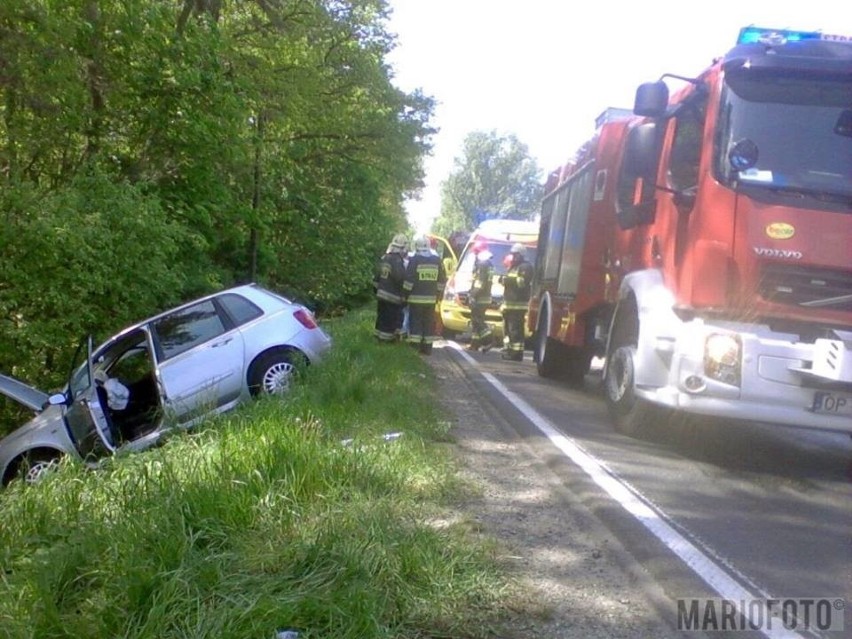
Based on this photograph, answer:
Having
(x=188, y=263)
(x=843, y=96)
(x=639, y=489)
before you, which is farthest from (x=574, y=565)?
(x=188, y=263)

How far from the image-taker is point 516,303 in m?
15.5

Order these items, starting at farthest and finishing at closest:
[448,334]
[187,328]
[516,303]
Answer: [448,334] → [516,303] → [187,328]

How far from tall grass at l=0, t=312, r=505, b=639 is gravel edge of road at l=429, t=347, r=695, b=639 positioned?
7.1 inches

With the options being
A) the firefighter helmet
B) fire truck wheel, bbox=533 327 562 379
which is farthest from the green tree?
fire truck wheel, bbox=533 327 562 379

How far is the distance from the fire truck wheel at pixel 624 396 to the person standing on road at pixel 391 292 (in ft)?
17.9

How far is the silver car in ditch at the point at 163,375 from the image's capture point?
9.20 meters

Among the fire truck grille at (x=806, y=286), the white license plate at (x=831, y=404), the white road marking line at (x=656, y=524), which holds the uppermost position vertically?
the fire truck grille at (x=806, y=286)

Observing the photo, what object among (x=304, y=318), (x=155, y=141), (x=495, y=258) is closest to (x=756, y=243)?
(x=304, y=318)

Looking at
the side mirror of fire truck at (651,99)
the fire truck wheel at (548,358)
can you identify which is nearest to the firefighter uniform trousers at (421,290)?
the fire truck wheel at (548,358)

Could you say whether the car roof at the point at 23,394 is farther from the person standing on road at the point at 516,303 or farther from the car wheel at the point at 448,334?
the car wheel at the point at 448,334

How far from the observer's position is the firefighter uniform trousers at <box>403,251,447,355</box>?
1366cm

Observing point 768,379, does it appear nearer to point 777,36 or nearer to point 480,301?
point 777,36

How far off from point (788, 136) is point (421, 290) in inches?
280

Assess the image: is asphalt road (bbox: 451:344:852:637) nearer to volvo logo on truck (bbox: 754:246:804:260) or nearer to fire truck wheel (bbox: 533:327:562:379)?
volvo logo on truck (bbox: 754:246:804:260)
